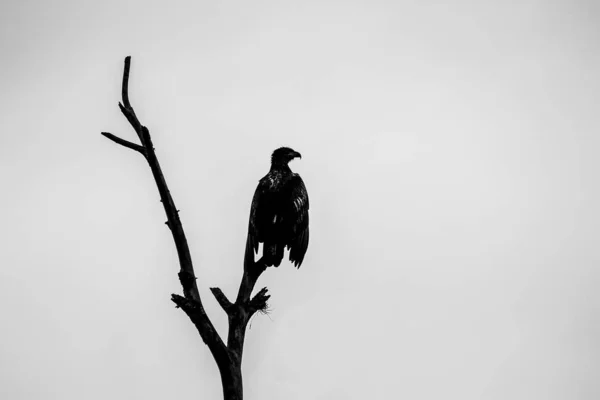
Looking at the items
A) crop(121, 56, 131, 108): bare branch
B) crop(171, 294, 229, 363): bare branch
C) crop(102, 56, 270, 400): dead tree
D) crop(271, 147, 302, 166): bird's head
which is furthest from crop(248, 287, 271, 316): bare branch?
crop(271, 147, 302, 166): bird's head

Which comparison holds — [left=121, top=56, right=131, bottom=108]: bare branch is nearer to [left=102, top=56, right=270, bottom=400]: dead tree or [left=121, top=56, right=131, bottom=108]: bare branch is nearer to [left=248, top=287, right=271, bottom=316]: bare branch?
[left=102, top=56, right=270, bottom=400]: dead tree

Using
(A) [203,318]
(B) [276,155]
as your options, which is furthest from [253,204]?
(A) [203,318]

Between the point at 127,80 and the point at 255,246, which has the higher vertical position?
the point at 127,80

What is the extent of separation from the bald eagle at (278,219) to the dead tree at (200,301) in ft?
5.11

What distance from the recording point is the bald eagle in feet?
31.6

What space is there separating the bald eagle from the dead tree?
1.56 metres

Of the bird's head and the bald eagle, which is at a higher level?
the bird's head

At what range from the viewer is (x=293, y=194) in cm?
1070

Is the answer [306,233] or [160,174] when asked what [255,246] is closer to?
[306,233]

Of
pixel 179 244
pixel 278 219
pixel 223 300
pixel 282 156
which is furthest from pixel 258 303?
pixel 282 156

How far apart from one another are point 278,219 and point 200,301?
10.5 feet

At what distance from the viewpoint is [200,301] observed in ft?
23.3

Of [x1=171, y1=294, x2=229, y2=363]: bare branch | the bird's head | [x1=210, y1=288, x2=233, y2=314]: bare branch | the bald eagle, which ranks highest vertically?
the bird's head

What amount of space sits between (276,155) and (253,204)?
1.85 m
